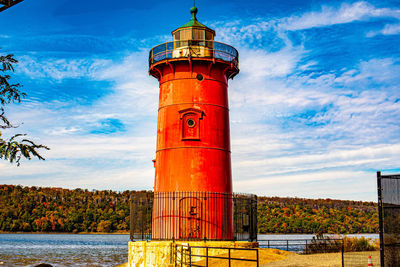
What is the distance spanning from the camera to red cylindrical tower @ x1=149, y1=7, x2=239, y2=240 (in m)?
20.5

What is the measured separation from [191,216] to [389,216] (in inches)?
398

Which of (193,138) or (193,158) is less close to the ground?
(193,138)

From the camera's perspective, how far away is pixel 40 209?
405ft

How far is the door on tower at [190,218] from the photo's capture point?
20266 mm

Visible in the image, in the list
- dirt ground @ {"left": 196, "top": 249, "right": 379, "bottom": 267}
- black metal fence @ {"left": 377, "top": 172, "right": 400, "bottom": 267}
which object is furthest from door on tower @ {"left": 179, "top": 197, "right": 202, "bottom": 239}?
black metal fence @ {"left": 377, "top": 172, "right": 400, "bottom": 267}

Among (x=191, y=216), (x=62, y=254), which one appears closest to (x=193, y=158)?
(x=191, y=216)

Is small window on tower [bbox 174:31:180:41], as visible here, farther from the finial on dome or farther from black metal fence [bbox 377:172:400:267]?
black metal fence [bbox 377:172:400:267]

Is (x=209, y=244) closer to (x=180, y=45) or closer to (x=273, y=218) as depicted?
(x=180, y=45)

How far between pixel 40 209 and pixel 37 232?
629 cm

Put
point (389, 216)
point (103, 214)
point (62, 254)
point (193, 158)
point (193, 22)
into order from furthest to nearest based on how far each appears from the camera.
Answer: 1. point (103, 214)
2. point (62, 254)
3. point (193, 22)
4. point (193, 158)
5. point (389, 216)

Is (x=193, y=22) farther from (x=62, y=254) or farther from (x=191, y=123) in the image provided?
(x=62, y=254)

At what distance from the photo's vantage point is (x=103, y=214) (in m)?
121

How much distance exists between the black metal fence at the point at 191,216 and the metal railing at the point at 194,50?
20.8 ft

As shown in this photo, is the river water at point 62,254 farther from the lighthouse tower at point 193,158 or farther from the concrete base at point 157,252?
the concrete base at point 157,252
